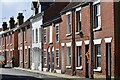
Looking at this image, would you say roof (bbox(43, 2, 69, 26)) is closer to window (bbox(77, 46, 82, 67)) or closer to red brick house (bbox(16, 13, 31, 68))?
red brick house (bbox(16, 13, 31, 68))

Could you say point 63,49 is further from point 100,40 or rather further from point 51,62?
point 100,40

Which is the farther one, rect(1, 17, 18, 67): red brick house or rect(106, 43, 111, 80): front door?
rect(1, 17, 18, 67): red brick house

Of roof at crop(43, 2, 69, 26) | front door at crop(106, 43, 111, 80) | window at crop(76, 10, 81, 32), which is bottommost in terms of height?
front door at crop(106, 43, 111, 80)

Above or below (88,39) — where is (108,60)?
below

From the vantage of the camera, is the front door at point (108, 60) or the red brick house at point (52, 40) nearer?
the front door at point (108, 60)

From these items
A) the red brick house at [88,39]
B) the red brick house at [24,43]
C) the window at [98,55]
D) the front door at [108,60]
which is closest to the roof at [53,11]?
the red brick house at [24,43]

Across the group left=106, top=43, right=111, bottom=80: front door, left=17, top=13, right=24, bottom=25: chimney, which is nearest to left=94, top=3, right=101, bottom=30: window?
left=106, top=43, right=111, bottom=80: front door

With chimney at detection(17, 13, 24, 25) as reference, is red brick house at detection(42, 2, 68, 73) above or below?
below

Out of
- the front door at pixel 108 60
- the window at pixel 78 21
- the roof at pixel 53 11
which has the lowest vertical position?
the front door at pixel 108 60

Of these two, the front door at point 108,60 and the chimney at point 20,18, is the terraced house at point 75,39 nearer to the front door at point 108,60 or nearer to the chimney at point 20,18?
the front door at point 108,60

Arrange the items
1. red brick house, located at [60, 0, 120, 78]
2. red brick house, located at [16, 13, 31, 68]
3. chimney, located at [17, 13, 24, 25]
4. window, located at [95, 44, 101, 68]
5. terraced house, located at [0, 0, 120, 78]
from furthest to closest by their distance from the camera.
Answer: chimney, located at [17, 13, 24, 25] < red brick house, located at [16, 13, 31, 68] < window, located at [95, 44, 101, 68] < terraced house, located at [0, 0, 120, 78] < red brick house, located at [60, 0, 120, 78]

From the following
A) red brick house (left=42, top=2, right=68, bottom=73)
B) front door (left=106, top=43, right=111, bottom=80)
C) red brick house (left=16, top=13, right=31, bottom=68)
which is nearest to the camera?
front door (left=106, top=43, right=111, bottom=80)

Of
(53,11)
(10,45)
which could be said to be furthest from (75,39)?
(10,45)

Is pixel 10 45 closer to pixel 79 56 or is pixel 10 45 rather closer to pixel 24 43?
pixel 24 43
